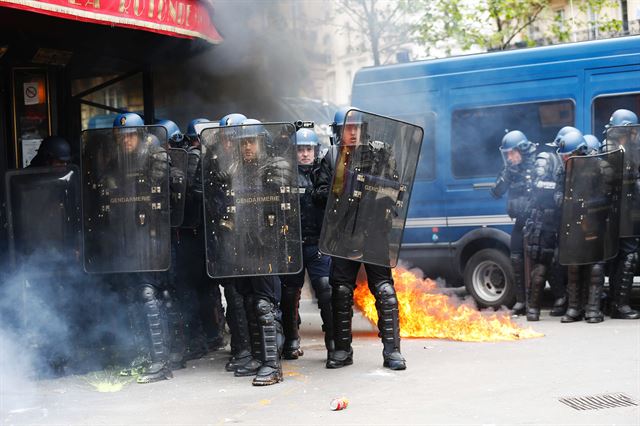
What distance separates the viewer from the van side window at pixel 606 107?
9.95 metres

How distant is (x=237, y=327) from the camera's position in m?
7.72

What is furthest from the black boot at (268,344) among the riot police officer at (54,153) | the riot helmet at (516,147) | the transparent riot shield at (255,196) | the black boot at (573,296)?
the riot helmet at (516,147)

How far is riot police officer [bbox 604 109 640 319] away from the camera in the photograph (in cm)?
948

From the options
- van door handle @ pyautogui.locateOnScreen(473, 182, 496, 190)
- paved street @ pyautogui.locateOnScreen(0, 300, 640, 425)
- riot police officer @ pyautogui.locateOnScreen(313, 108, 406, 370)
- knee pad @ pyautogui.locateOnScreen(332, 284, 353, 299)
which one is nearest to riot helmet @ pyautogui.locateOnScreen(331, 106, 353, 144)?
riot police officer @ pyautogui.locateOnScreen(313, 108, 406, 370)

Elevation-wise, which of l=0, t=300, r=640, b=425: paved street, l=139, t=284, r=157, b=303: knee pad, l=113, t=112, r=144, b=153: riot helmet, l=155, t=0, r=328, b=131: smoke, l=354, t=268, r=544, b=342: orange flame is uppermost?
l=155, t=0, r=328, b=131: smoke

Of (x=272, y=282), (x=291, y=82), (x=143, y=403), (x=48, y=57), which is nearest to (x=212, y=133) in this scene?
(x=272, y=282)

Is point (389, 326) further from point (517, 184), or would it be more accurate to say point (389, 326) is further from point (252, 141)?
point (517, 184)

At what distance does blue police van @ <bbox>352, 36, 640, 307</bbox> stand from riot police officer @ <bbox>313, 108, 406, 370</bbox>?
11.7ft

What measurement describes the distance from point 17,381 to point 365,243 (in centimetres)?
280

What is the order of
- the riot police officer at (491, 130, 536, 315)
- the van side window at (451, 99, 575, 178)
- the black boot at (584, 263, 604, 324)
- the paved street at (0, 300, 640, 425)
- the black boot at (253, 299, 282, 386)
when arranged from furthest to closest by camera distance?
the van side window at (451, 99, 575, 178), the riot police officer at (491, 130, 536, 315), the black boot at (584, 263, 604, 324), the black boot at (253, 299, 282, 386), the paved street at (0, 300, 640, 425)

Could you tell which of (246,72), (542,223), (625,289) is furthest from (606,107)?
(246,72)

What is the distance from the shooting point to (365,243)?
23.4 feet

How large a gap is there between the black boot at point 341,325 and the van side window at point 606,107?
425 cm

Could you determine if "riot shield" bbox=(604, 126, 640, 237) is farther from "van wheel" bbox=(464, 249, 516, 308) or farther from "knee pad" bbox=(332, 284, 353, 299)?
"knee pad" bbox=(332, 284, 353, 299)
